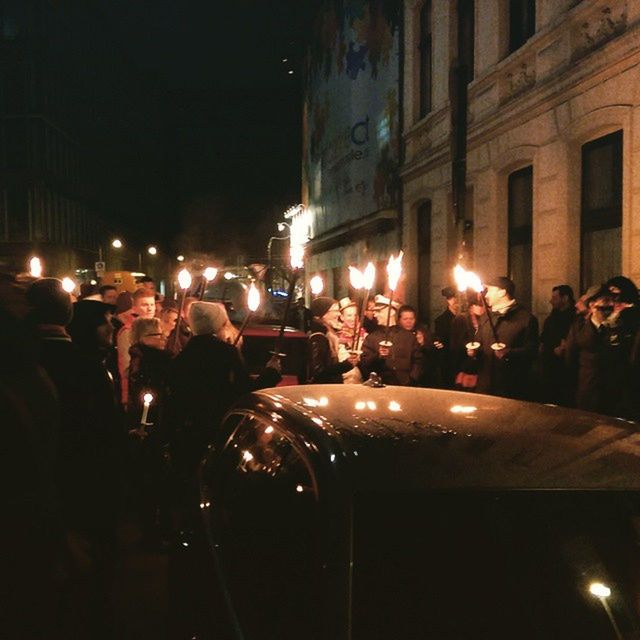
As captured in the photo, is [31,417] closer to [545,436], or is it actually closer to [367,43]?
[545,436]

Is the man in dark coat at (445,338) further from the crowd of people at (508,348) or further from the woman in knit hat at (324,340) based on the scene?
the woman in knit hat at (324,340)

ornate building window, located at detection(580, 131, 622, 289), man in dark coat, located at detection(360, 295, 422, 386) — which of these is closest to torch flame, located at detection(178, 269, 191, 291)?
man in dark coat, located at detection(360, 295, 422, 386)

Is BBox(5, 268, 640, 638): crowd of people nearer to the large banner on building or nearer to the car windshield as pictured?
the car windshield

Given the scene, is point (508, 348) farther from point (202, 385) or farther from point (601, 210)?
point (202, 385)

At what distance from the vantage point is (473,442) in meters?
2.86

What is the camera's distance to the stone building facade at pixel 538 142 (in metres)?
11.2

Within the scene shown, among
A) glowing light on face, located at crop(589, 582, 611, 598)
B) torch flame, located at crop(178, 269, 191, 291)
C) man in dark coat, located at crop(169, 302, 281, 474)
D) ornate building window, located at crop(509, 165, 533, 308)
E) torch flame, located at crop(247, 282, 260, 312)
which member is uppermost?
ornate building window, located at crop(509, 165, 533, 308)

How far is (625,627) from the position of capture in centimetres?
250

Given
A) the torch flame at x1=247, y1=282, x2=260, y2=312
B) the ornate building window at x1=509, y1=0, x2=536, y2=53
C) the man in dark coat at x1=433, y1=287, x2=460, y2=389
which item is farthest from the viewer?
the ornate building window at x1=509, y1=0, x2=536, y2=53

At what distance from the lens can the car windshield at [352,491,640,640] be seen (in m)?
2.48

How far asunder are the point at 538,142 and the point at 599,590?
11.9 meters

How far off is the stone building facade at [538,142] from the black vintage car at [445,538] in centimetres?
830

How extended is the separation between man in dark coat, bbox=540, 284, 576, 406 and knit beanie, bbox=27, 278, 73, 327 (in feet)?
25.1

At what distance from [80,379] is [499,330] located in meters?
6.66
